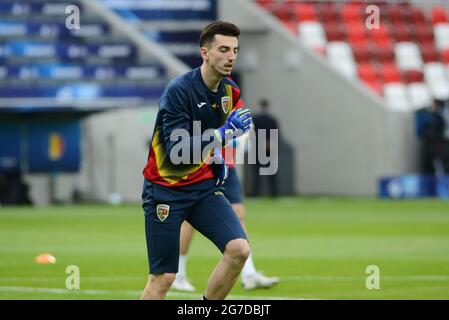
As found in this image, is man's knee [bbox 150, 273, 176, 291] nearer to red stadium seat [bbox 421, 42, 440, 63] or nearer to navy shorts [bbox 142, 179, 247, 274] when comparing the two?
navy shorts [bbox 142, 179, 247, 274]

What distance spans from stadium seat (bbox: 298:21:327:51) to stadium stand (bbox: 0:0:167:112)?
631cm

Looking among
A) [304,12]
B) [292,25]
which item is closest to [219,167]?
[292,25]

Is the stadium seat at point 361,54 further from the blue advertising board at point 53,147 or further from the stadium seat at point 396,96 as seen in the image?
the blue advertising board at point 53,147

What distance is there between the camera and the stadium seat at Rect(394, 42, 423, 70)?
35781 mm

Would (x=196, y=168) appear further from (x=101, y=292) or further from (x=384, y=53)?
(x=384, y=53)

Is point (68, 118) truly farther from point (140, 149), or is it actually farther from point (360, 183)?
point (360, 183)

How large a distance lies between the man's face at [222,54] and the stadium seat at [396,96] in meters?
24.8

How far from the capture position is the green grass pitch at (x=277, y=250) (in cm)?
1233

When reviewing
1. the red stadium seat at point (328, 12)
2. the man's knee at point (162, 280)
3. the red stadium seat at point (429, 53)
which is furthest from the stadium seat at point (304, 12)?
the man's knee at point (162, 280)

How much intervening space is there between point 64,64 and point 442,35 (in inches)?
506

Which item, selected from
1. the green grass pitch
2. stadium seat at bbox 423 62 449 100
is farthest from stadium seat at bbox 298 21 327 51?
the green grass pitch

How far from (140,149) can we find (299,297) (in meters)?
17.2

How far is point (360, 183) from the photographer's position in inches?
1271

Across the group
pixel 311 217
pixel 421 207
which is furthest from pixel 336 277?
pixel 421 207
